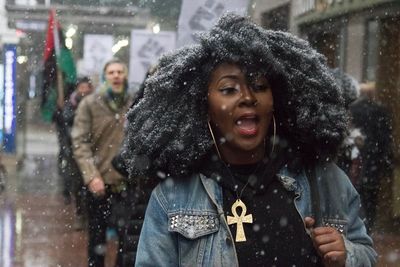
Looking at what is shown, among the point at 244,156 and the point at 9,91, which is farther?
the point at 9,91

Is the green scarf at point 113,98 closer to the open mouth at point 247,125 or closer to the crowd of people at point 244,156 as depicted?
the crowd of people at point 244,156

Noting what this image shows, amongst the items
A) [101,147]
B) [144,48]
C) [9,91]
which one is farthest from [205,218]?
[9,91]

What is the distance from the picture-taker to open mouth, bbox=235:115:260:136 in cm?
253

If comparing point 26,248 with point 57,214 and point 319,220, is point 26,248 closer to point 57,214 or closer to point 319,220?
point 57,214

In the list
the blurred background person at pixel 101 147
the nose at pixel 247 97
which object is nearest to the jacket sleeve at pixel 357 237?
the nose at pixel 247 97

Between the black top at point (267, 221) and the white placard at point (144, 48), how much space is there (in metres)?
6.12

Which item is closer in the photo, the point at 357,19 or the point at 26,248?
the point at 26,248

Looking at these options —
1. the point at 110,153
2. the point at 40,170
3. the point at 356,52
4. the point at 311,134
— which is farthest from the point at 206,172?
the point at 40,170

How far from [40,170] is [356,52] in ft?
28.7

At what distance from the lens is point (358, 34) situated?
1041 centimetres

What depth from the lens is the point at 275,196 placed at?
2.56 metres

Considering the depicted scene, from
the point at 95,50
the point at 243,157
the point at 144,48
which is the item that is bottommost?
the point at 243,157

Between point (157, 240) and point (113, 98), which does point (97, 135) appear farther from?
point (157, 240)

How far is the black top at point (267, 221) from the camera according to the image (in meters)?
2.48
